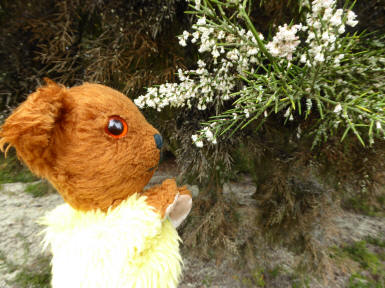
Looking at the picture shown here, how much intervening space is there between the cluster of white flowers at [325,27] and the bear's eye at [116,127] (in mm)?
638

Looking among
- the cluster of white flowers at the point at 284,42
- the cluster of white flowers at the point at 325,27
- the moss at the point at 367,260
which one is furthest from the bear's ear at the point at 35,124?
the moss at the point at 367,260

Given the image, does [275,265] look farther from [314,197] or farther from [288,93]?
[288,93]

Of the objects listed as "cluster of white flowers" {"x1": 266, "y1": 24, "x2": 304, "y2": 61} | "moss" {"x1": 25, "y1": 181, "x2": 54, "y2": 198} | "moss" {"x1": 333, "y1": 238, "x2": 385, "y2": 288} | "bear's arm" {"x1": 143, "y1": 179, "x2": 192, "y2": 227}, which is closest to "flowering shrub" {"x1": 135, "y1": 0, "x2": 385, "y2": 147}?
"cluster of white flowers" {"x1": 266, "y1": 24, "x2": 304, "y2": 61}

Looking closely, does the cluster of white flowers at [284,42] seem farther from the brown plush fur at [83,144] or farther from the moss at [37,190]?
the moss at [37,190]

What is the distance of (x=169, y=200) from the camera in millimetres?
822

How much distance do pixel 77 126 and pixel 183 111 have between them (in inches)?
30.7

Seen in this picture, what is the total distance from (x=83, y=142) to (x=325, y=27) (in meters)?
0.82

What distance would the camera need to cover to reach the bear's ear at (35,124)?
0.58m

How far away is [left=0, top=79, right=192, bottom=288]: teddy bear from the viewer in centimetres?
67

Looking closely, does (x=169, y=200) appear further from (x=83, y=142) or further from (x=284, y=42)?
(x=284, y=42)

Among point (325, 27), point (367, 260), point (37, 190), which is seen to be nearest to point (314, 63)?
point (325, 27)

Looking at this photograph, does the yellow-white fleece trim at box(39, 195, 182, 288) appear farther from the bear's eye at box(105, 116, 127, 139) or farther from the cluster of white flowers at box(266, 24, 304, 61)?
the cluster of white flowers at box(266, 24, 304, 61)

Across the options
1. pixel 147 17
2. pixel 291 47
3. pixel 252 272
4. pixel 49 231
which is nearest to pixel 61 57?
pixel 147 17

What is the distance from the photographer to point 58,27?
1090 millimetres
